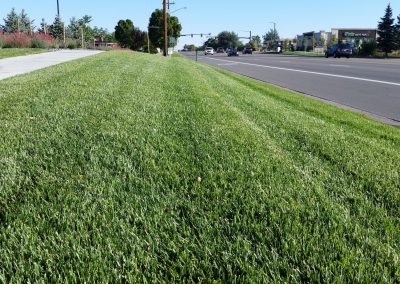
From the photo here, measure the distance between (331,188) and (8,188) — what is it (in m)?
2.56

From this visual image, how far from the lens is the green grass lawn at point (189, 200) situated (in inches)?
81.0

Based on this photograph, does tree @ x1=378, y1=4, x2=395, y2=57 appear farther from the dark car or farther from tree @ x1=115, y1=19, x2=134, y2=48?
tree @ x1=115, y1=19, x2=134, y2=48

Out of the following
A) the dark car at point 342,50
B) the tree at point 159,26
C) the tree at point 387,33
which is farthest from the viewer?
the tree at point 159,26

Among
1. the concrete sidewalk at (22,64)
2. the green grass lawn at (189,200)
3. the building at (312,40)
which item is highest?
the building at (312,40)

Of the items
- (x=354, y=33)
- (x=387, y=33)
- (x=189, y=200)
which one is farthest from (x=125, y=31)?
(x=354, y=33)

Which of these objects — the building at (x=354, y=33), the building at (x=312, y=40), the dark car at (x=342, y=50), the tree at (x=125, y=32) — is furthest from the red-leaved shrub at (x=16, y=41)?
the building at (x=354, y=33)

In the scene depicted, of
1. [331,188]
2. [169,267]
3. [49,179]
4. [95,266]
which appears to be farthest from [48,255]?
[331,188]

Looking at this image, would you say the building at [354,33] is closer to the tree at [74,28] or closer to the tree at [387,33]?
the tree at [387,33]

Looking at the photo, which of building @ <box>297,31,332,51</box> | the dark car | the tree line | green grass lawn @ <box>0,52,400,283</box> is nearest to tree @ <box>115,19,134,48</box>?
the tree line

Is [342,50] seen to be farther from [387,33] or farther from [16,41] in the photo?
[16,41]

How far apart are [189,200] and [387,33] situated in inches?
2856

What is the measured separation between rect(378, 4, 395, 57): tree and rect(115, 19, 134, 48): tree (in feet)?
137

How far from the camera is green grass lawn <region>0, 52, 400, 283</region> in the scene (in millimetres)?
2057

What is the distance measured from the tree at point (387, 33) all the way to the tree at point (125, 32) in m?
41.8
